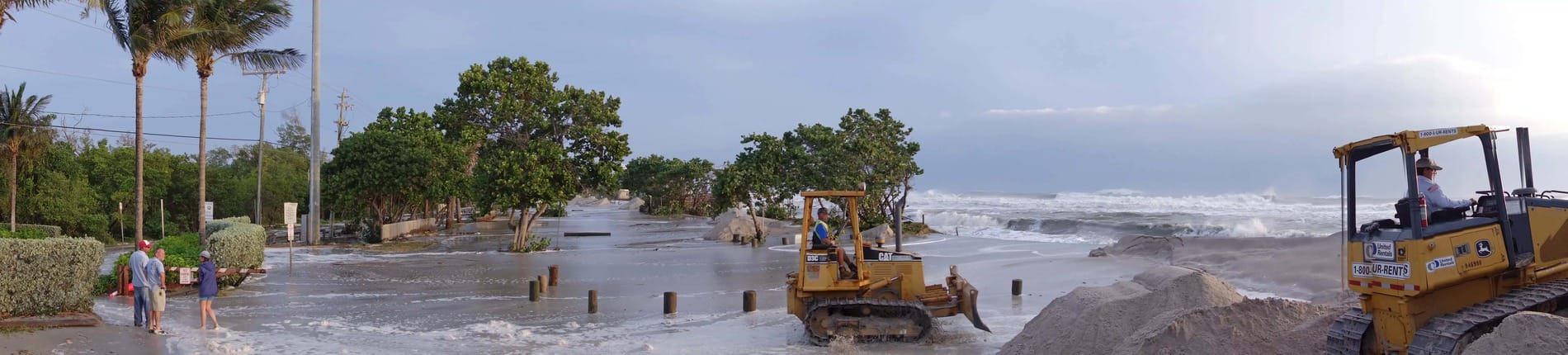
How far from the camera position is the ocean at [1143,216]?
4172 centimetres

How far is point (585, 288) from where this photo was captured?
63.1 ft

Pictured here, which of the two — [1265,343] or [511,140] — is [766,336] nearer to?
[1265,343]

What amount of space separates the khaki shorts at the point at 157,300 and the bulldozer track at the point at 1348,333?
13.2 metres

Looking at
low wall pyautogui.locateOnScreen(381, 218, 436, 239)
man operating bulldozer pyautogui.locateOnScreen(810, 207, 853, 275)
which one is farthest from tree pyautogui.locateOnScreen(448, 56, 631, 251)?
man operating bulldozer pyautogui.locateOnScreen(810, 207, 853, 275)

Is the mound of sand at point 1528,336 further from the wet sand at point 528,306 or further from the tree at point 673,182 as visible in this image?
the tree at point 673,182

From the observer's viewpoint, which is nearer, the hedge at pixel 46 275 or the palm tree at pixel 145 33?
the hedge at pixel 46 275

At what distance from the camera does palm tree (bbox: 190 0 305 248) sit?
2238 cm

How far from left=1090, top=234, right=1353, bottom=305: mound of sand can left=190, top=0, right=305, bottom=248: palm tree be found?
879 inches

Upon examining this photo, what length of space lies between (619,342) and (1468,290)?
29.6 ft

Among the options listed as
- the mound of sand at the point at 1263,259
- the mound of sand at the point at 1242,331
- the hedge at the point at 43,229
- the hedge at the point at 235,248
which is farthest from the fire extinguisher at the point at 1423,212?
the hedge at the point at 43,229

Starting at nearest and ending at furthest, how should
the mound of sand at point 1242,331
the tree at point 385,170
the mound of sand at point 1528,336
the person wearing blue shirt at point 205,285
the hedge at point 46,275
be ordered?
the mound of sand at point 1528,336 < the mound of sand at point 1242,331 < the hedge at point 46,275 < the person wearing blue shirt at point 205,285 < the tree at point 385,170

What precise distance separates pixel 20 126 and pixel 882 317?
34.6m

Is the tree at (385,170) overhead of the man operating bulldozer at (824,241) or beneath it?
overhead

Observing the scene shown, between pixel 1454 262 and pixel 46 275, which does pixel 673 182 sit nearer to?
pixel 46 275
